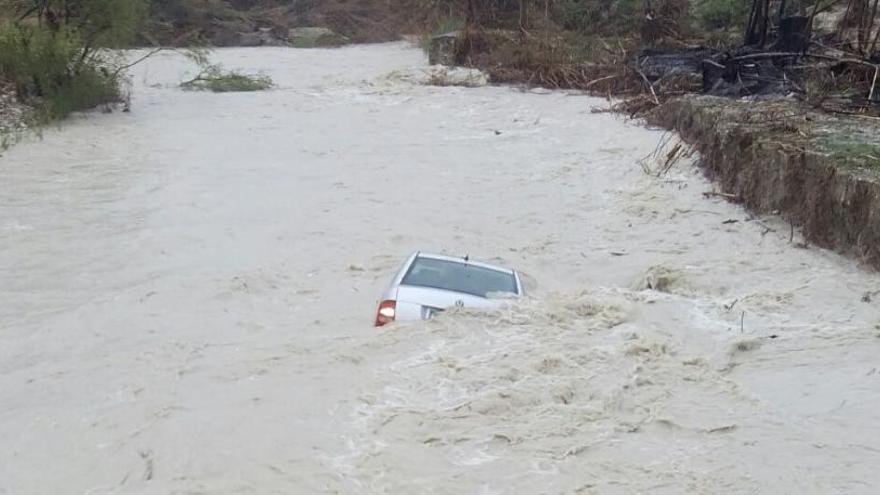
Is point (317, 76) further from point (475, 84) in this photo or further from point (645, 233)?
point (645, 233)

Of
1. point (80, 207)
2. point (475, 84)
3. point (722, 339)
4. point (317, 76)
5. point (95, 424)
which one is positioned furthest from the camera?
point (317, 76)

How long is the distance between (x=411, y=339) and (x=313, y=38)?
1582 inches

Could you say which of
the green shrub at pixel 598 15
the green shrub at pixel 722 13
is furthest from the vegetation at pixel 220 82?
the green shrub at pixel 722 13

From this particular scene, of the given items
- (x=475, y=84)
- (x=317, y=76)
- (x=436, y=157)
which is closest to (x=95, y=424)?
(x=436, y=157)

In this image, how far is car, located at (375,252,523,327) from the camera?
8344 millimetres

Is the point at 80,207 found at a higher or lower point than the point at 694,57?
lower

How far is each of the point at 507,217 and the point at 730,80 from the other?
8.69 metres

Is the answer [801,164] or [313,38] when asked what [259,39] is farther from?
[801,164]

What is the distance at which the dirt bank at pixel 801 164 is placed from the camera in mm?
10797

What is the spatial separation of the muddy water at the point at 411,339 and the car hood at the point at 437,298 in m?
0.18

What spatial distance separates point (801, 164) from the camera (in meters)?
12.2

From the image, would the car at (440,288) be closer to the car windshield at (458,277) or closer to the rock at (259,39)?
the car windshield at (458,277)

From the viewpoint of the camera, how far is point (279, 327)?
9234 mm

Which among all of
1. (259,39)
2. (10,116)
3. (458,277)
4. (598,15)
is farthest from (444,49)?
(458,277)
